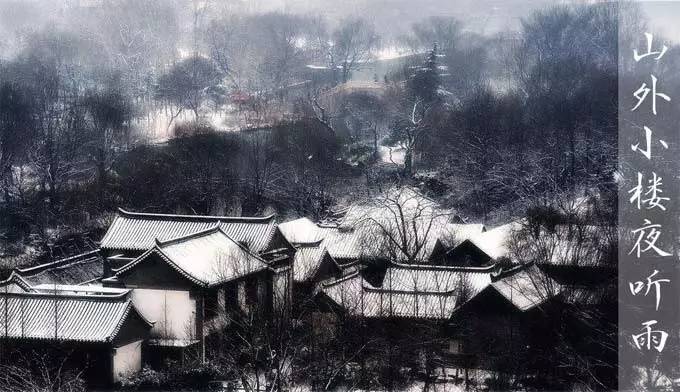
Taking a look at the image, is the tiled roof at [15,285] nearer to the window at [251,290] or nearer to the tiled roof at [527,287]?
the window at [251,290]

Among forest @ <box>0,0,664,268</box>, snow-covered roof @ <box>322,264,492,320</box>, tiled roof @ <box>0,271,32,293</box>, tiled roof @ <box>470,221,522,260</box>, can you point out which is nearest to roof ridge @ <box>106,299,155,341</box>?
tiled roof @ <box>0,271,32,293</box>

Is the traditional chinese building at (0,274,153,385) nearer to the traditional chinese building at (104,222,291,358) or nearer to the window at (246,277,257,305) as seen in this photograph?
the traditional chinese building at (104,222,291,358)

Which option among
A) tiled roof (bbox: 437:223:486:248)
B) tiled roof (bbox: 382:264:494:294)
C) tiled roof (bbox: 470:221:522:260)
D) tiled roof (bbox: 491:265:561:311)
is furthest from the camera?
tiled roof (bbox: 437:223:486:248)

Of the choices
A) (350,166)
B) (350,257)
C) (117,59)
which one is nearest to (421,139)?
(350,166)

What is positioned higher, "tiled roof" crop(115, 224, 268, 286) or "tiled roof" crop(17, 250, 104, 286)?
"tiled roof" crop(115, 224, 268, 286)

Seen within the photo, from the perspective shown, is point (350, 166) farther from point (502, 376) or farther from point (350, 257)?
point (502, 376)
